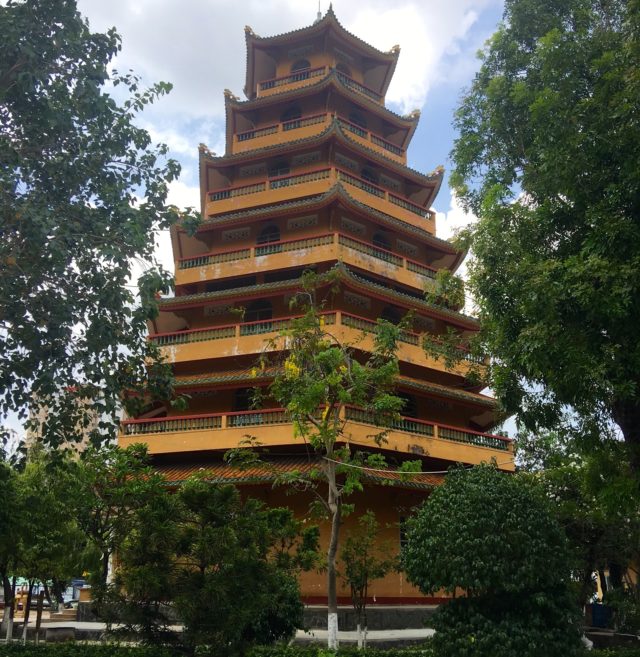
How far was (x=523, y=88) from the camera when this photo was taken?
11664 mm

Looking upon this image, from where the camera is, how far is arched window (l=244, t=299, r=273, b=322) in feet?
77.3

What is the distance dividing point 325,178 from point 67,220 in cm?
1549

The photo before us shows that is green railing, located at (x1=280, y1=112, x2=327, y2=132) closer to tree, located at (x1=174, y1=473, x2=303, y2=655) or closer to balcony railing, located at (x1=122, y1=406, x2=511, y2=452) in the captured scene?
balcony railing, located at (x1=122, y1=406, x2=511, y2=452)

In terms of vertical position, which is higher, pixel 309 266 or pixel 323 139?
pixel 323 139

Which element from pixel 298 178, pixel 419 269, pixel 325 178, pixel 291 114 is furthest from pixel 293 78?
pixel 419 269

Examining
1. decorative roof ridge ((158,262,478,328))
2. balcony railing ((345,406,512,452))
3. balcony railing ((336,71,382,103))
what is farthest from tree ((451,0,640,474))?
balcony railing ((336,71,382,103))

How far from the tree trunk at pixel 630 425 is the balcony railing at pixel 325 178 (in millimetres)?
15271

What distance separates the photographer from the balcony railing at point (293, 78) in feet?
90.9

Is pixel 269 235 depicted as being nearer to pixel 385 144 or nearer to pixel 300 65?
pixel 385 144

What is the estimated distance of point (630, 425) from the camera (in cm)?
1058

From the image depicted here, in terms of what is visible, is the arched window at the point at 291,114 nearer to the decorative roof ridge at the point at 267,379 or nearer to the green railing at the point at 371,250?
the green railing at the point at 371,250

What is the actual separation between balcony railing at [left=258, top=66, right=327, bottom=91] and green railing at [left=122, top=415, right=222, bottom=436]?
50.6 ft

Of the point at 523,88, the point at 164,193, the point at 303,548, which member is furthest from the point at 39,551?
the point at 523,88

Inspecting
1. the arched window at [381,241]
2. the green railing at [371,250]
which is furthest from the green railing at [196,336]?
the arched window at [381,241]
